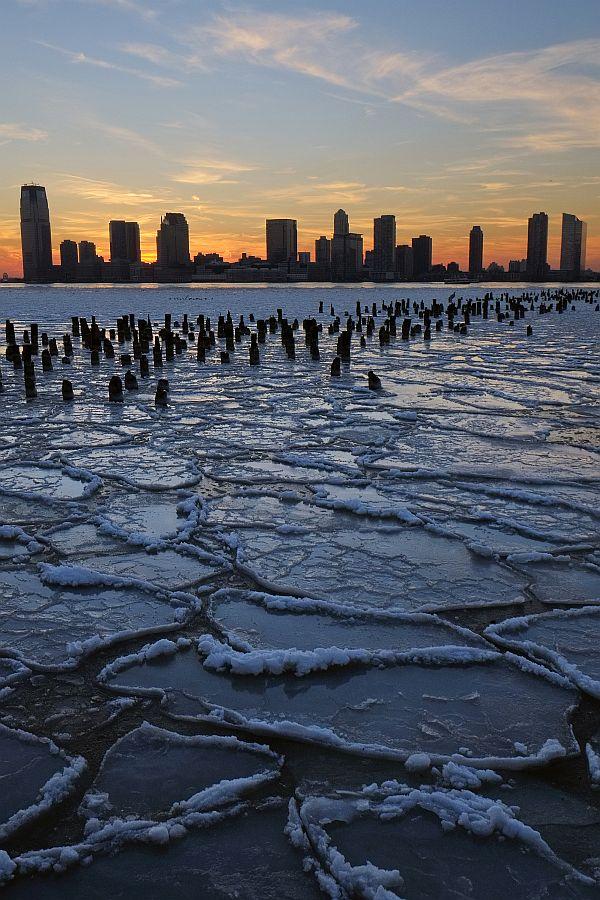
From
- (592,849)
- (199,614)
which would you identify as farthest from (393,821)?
(199,614)

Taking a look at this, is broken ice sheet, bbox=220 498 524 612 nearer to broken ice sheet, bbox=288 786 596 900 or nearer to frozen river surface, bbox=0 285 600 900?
frozen river surface, bbox=0 285 600 900

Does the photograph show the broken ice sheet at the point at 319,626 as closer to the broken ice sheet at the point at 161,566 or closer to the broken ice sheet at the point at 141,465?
the broken ice sheet at the point at 161,566

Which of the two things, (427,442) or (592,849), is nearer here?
(592,849)

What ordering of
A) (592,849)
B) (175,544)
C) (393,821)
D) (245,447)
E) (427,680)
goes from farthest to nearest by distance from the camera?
(245,447) → (175,544) → (427,680) → (393,821) → (592,849)

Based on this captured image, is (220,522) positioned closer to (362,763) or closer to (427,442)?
(362,763)

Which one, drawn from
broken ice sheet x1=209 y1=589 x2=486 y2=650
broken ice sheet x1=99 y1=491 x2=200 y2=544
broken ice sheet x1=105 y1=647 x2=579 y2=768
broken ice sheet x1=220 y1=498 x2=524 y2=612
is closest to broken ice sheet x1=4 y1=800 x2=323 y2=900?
broken ice sheet x1=105 y1=647 x2=579 y2=768

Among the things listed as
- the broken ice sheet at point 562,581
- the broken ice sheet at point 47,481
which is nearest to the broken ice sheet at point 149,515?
the broken ice sheet at point 47,481
